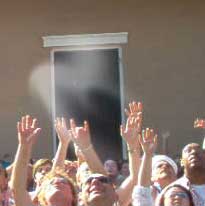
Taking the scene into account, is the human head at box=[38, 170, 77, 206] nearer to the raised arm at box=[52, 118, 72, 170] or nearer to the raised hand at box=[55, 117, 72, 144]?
the raised arm at box=[52, 118, 72, 170]

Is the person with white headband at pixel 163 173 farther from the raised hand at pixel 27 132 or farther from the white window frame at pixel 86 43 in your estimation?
the white window frame at pixel 86 43

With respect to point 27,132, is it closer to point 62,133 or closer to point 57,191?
point 57,191

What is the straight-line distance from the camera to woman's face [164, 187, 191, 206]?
445cm

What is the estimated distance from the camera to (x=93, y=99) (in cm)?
1262

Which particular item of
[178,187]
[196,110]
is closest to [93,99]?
[196,110]

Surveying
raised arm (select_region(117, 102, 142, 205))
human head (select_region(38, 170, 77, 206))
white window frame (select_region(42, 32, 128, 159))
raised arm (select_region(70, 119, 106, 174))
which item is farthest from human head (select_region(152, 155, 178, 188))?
white window frame (select_region(42, 32, 128, 159))

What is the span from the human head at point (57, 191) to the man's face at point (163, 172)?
4.49 ft

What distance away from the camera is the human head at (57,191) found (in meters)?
4.60

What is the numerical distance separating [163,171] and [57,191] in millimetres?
1601

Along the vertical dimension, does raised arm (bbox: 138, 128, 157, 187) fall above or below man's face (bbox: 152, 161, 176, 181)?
above

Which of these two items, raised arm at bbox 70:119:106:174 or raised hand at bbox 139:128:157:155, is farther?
raised arm at bbox 70:119:106:174

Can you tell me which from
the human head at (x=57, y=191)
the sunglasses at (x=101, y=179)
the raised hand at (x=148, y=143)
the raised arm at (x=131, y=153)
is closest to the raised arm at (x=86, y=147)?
the raised arm at (x=131, y=153)

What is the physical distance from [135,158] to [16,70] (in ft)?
24.3

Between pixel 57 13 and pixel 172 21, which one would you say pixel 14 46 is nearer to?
pixel 57 13
